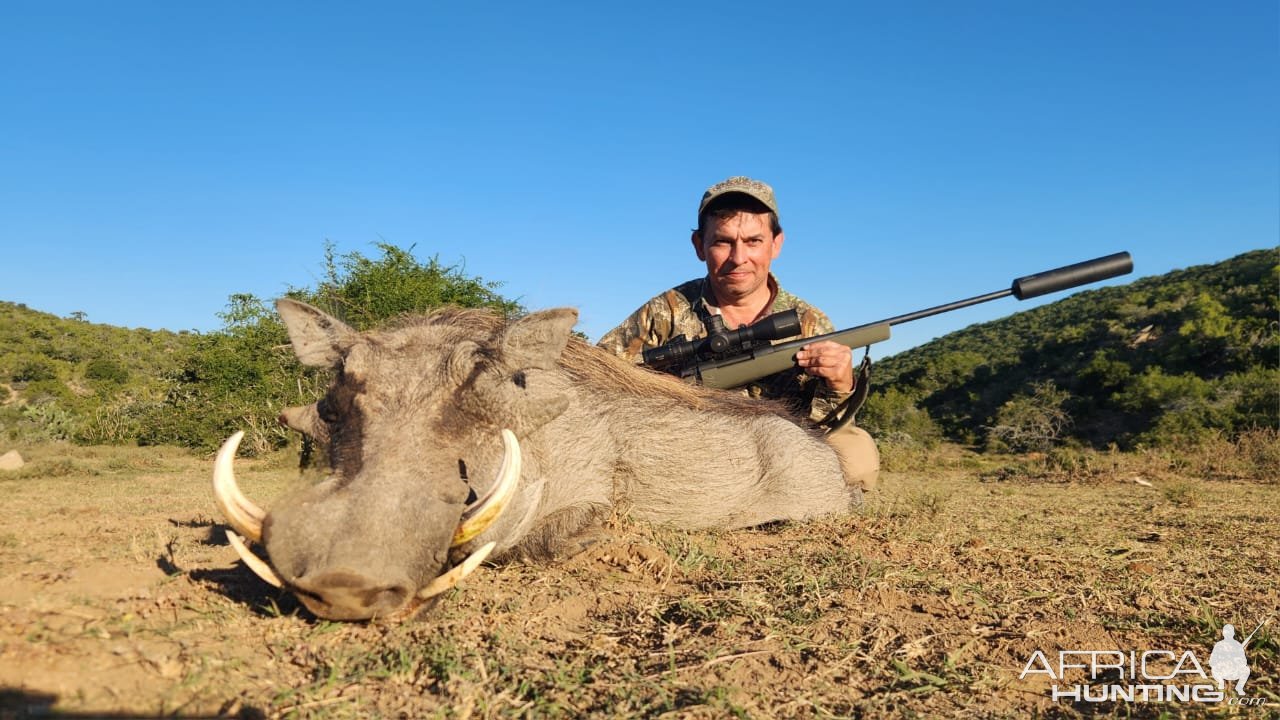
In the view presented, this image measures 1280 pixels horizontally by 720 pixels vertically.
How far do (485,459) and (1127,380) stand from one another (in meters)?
15.6

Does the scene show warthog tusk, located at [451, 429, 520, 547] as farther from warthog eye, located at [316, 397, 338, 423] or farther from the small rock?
the small rock

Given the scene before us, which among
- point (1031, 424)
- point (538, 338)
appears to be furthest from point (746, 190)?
point (1031, 424)

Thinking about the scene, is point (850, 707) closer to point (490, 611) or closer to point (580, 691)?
point (580, 691)

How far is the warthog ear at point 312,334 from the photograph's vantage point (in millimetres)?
2947

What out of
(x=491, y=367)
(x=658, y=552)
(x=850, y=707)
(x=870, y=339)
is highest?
(x=870, y=339)

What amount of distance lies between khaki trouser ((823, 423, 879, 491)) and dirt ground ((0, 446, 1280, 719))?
1083 mm

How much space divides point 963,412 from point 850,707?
17.5m

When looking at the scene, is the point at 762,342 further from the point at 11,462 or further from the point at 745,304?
the point at 11,462

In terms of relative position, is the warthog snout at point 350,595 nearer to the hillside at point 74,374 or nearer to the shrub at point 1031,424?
the hillside at point 74,374

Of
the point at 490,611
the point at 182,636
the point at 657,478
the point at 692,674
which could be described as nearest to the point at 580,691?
the point at 692,674

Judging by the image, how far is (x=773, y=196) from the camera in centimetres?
526

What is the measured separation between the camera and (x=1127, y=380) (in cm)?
1448

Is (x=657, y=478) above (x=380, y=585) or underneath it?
above

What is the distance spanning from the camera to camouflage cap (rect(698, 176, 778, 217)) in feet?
16.6
